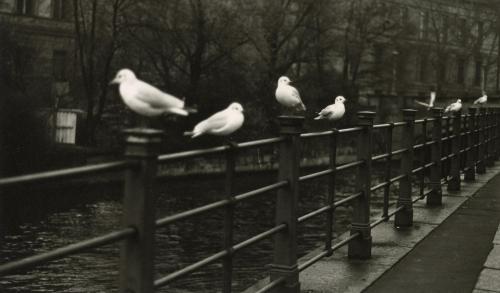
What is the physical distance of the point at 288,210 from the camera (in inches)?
204

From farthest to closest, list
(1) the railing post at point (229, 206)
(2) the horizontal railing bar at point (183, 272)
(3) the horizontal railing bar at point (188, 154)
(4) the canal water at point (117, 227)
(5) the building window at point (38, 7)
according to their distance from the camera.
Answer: (5) the building window at point (38, 7)
(4) the canal water at point (117, 227)
(1) the railing post at point (229, 206)
(2) the horizontal railing bar at point (183, 272)
(3) the horizontal railing bar at point (188, 154)

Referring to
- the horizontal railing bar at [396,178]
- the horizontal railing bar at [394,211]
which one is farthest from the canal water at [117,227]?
the horizontal railing bar at [396,178]

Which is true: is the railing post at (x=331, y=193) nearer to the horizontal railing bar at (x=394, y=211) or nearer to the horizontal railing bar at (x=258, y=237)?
the horizontal railing bar at (x=258, y=237)

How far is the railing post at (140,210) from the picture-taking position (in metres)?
3.15

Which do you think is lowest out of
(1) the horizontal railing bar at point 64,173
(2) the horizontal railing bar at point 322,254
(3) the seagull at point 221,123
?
(2) the horizontal railing bar at point 322,254

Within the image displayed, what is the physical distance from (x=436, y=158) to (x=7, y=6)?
32.4m

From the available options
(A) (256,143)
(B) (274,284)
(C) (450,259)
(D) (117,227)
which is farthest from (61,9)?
(A) (256,143)

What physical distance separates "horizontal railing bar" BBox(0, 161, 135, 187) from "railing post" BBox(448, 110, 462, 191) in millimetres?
9032

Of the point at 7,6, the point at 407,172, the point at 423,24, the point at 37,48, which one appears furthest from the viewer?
the point at 423,24

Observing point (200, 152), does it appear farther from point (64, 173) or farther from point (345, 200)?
point (345, 200)

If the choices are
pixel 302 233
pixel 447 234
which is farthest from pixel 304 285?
pixel 302 233

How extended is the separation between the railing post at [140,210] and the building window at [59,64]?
33.5 metres

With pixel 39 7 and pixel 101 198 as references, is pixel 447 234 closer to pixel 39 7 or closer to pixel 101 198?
pixel 101 198

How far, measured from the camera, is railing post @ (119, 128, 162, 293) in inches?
124
